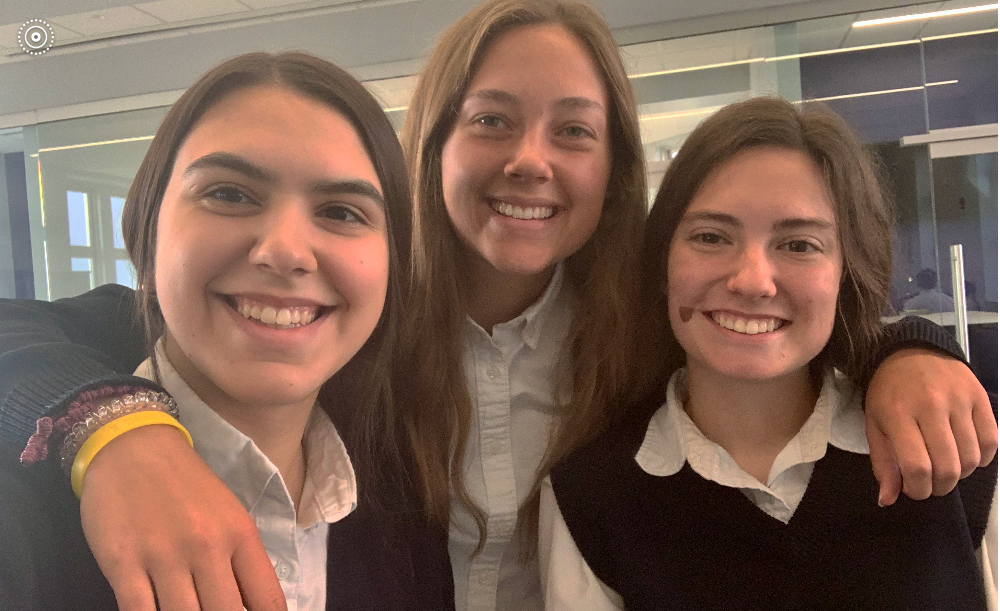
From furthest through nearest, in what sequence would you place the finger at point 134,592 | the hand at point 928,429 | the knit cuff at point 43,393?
the hand at point 928,429 → the knit cuff at point 43,393 → the finger at point 134,592

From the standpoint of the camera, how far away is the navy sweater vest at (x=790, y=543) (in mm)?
950

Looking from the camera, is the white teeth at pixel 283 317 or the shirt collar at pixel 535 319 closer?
the white teeth at pixel 283 317

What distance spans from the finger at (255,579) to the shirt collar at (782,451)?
0.66 m

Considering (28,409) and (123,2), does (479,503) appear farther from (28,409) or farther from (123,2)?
(123,2)

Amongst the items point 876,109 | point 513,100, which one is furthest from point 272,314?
point 876,109

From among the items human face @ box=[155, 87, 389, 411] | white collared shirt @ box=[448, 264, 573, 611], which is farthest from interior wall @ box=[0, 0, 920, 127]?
human face @ box=[155, 87, 389, 411]

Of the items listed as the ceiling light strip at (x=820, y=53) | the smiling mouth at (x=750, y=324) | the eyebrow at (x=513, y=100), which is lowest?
the smiling mouth at (x=750, y=324)

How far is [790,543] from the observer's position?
38.6 inches

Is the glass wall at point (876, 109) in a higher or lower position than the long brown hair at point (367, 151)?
higher

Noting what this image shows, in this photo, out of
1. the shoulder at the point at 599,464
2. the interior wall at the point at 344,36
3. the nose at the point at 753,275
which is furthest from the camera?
the interior wall at the point at 344,36

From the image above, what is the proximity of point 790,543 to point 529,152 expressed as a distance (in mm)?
763

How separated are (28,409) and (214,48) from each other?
2615mm

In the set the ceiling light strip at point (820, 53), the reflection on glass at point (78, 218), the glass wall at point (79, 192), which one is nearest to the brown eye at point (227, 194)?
the ceiling light strip at point (820, 53)
